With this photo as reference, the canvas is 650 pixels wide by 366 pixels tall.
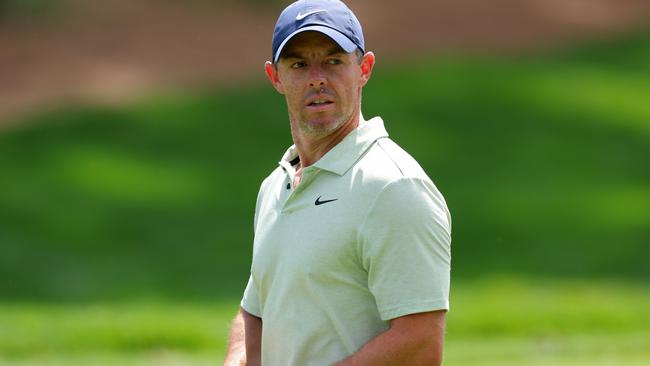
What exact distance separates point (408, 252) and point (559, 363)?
4848mm

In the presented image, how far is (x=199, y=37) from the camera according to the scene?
75.3 feet

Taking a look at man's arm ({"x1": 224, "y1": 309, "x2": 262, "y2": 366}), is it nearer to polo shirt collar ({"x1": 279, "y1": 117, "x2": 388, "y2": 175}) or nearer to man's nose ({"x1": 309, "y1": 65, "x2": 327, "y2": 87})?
polo shirt collar ({"x1": 279, "y1": 117, "x2": 388, "y2": 175})

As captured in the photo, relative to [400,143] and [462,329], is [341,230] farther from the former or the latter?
[400,143]

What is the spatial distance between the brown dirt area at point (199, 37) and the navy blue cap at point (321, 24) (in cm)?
1639

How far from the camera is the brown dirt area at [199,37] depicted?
21031 millimetres

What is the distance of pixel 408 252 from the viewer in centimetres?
344

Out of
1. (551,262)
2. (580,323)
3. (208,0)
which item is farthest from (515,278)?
(208,0)

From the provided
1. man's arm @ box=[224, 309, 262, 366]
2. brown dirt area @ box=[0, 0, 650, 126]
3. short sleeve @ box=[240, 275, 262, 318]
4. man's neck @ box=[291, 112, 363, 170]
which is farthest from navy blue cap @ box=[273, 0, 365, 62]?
brown dirt area @ box=[0, 0, 650, 126]

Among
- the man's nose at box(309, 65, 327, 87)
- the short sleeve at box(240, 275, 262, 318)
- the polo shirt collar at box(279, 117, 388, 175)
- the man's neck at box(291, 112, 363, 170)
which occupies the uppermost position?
the man's nose at box(309, 65, 327, 87)

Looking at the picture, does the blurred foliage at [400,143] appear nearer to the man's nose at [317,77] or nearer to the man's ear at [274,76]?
the man's ear at [274,76]

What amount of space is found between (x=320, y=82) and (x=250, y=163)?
14.1 metres

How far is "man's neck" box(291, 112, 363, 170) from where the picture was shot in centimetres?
382

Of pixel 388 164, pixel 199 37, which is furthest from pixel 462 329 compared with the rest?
pixel 199 37

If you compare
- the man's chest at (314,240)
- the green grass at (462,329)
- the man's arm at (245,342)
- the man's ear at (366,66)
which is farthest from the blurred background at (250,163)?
the man's chest at (314,240)
